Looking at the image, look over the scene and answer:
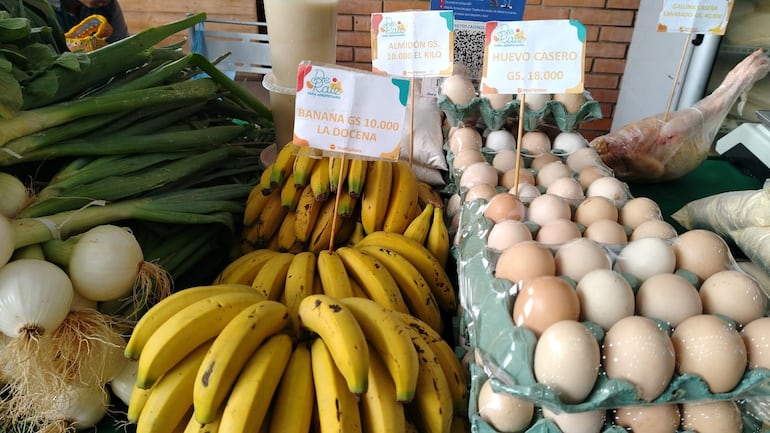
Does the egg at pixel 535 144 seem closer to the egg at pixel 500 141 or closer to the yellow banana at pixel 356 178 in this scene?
the egg at pixel 500 141

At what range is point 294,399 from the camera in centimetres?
75

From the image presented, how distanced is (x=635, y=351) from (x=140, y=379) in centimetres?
71

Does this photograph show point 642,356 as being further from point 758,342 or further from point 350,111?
point 350,111

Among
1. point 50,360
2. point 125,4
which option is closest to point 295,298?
point 50,360

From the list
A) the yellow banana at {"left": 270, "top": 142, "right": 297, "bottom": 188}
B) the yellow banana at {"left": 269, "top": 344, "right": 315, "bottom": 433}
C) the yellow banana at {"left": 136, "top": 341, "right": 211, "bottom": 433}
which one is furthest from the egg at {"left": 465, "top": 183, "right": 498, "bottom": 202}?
the yellow banana at {"left": 136, "top": 341, "right": 211, "bottom": 433}

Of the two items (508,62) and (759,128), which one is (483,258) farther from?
(759,128)

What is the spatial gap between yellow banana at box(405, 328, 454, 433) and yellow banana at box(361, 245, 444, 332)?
0.74 feet

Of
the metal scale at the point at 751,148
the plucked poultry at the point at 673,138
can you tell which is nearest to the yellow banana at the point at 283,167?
the plucked poultry at the point at 673,138

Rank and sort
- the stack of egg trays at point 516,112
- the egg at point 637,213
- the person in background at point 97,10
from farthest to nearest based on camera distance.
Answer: the person in background at point 97,10 < the stack of egg trays at point 516,112 < the egg at point 637,213

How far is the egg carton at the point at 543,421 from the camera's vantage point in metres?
0.74

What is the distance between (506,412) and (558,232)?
0.35 m

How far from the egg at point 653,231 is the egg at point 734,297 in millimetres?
144

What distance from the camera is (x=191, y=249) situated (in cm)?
124

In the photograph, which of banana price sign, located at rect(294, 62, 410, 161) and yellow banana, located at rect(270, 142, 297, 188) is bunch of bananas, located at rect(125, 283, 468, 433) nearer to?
banana price sign, located at rect(294, 62, 410, 161)
